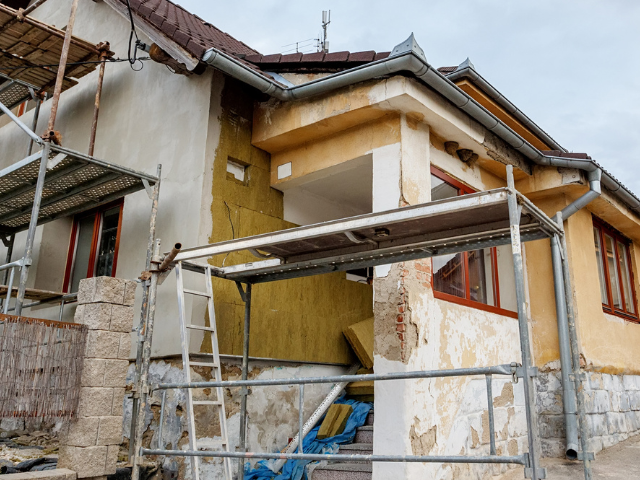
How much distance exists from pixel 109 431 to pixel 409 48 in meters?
4.33

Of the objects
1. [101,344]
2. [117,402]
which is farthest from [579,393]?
[101,344]

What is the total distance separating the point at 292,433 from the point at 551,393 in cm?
330

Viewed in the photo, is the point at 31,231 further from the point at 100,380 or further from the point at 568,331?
the point at 568,331

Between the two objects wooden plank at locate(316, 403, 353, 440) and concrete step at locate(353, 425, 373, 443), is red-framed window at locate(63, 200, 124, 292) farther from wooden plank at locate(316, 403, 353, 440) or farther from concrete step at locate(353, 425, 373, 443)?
concrete step at locate(353, 425, 373, 443)

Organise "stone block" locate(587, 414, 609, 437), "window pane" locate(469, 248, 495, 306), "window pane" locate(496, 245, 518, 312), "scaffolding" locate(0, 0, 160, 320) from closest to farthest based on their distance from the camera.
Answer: "scaffolding" locate(0, 0, 160, 320), "window pane" locate(469, 248, 495, 306), "stone block" locate(587, 414, 609, 437), "window pane" locate(496, 245, 518, 312)

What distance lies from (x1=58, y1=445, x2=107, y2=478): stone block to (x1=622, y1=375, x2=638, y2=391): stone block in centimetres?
729

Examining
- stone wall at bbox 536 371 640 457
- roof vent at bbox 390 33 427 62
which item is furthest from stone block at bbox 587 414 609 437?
roof vent at bbox 390 33 427 62

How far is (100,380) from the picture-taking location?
15.6 feet

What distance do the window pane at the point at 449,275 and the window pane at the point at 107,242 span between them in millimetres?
4424

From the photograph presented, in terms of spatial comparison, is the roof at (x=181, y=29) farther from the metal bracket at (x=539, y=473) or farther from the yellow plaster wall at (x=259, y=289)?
the metal bracket at (x=539, y=473)

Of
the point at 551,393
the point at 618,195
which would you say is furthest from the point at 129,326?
the point at 618,195

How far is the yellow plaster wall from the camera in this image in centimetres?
660

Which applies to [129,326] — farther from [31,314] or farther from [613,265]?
[613,265]

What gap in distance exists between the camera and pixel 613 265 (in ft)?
30.6
